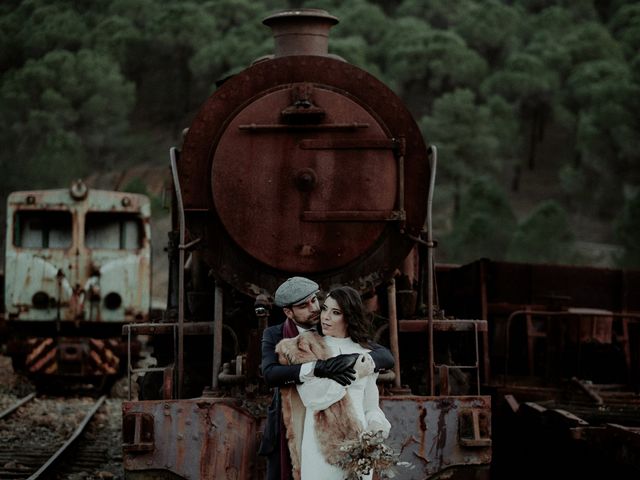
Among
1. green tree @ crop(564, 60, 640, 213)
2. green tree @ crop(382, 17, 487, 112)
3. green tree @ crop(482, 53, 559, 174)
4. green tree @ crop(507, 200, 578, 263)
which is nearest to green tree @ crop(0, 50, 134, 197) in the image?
green tree @ crop(382, 17, 487, 112)

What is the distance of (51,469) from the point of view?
9945 millimetres

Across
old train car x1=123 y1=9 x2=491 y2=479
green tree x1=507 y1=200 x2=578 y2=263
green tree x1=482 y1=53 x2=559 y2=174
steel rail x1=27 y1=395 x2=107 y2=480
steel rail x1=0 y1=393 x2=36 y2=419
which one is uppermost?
green tree x1=482 y1=53 x2=559 y2=174

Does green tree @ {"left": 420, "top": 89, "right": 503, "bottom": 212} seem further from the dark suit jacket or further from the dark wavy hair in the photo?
the dark wavy hair

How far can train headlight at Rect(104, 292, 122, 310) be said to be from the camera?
56.8 feet

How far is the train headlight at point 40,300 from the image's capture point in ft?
56.0

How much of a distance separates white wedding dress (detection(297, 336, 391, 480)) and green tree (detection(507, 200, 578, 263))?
32.4 metres

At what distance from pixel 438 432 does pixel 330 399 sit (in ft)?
7.27

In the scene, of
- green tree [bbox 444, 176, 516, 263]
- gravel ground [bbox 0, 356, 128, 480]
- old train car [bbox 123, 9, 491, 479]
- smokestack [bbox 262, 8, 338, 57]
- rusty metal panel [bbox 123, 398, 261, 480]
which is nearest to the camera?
rusty metal panel [bbox 123, 398, 261, 480]

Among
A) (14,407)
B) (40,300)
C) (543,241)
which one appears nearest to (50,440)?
(14,407)

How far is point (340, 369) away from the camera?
4.72m

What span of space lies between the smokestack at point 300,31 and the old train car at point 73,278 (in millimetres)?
9438

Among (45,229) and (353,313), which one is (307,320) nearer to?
(353,313)

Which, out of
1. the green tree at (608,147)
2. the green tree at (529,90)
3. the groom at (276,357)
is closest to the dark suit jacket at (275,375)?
the groom at (276,357)

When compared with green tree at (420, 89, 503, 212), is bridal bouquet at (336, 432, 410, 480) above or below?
below
